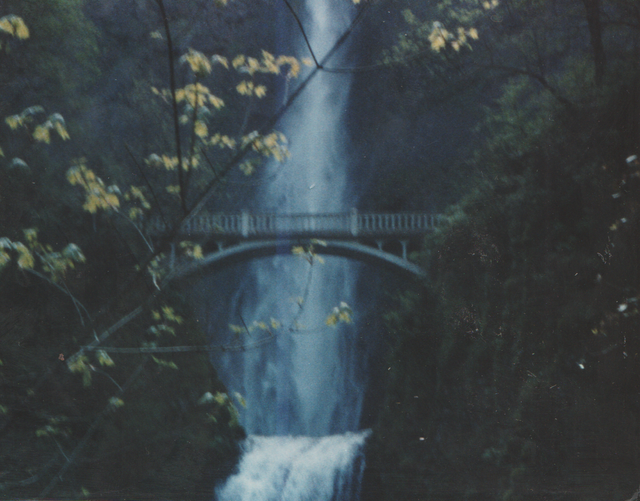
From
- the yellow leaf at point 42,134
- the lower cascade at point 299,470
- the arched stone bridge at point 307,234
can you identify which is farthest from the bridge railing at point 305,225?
the lower cascade at point 299,470

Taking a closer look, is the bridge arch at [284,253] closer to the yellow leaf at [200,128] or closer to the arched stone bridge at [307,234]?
the arched stone bridge at [307,234]

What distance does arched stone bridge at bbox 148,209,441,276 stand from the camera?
2.08 meters

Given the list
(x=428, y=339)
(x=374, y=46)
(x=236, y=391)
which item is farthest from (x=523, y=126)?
(x=236, y=391)

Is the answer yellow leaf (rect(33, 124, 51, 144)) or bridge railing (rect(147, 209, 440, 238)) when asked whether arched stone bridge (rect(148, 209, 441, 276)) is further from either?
yellow leaf (rect(33, 124, 51, 144))

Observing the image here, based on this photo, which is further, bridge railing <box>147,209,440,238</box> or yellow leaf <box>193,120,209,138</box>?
bridge railing <box>147,209,440,238</box>

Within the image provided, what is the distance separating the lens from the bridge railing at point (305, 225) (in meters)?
2.09

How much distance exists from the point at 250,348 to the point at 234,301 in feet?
0.71

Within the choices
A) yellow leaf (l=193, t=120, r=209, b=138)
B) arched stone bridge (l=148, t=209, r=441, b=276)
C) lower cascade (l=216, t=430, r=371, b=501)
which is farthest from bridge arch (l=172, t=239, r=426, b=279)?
lower cascade (l=216, t=430, r=371, b=501)

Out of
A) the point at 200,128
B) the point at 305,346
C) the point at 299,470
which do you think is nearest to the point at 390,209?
the point at 305,346

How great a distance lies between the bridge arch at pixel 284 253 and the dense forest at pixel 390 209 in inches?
2.5

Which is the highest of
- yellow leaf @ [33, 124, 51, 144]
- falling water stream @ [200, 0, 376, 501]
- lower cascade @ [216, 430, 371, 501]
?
yellow leaf @ [33, 124, 51, 144]

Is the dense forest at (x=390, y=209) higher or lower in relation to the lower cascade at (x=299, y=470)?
higher

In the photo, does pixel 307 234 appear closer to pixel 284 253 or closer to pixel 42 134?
pixel 284 253

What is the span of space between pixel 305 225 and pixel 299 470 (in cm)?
104
